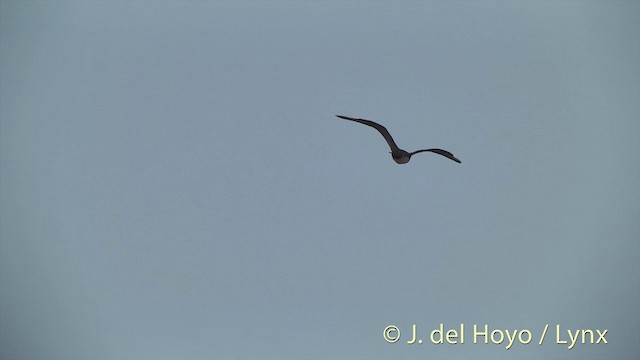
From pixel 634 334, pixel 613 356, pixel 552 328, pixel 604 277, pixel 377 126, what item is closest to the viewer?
pixel 377 126

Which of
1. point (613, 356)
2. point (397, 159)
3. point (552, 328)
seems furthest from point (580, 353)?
point (397, 159)

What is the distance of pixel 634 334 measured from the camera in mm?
163750

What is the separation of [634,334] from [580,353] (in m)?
10.8

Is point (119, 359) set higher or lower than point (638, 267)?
lower

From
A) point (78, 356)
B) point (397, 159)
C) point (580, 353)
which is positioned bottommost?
point (78, 356)

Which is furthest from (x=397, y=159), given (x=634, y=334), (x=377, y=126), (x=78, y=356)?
(x=78, y=356)

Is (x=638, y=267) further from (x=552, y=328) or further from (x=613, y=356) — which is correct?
(x=613, y=356)

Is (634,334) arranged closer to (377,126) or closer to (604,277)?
(604,277)

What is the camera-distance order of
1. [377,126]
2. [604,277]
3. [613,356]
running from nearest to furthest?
[377,126] → [613,356] → [604,277]

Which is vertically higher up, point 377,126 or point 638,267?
point 377,126

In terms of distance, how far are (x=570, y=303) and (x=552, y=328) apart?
31.9 ft

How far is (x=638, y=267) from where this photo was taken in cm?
19875

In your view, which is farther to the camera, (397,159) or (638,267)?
(638,267)

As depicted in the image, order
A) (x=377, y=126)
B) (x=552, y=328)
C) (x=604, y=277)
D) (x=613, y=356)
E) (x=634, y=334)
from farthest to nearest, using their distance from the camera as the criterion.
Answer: (x=604, y=277) → (x=552, y=328) → (x=634, y=334) → (x=613, y=356) → (x=377, y=126)
